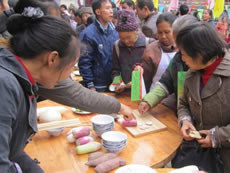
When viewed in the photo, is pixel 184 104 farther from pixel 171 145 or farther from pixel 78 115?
pixel 78 115

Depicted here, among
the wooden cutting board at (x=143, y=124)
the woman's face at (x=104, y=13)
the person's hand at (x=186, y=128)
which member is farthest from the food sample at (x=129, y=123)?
the woman's face at (x=104, y=13)

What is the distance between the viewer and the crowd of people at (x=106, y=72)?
2.88 ft

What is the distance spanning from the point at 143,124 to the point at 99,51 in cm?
135

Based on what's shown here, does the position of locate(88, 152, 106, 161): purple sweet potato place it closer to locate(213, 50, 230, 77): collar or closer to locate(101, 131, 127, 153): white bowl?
locate(101, 131, 127, 153): white bowl

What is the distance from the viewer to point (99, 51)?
2.68m

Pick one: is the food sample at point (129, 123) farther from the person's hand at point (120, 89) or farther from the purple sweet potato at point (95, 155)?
the person's hand at point (120, 89)

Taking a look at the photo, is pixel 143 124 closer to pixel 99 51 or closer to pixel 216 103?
pixel 216 103

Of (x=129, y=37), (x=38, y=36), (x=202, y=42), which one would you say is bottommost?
(x=129, y=37)

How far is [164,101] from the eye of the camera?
2027 mm

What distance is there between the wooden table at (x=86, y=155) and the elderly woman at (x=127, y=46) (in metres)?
0.87

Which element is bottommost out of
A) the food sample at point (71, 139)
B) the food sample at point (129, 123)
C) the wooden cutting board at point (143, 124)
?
the wooden cutting board at point (143, 124)

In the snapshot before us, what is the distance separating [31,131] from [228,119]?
116 centimetres

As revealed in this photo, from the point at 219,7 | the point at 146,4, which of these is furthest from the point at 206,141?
the point at 219,7

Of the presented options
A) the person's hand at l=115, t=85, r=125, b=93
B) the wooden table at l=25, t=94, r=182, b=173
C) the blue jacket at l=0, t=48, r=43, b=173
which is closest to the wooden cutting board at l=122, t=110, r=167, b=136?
the wooden table at l=25, t=94, r=182, b=173
